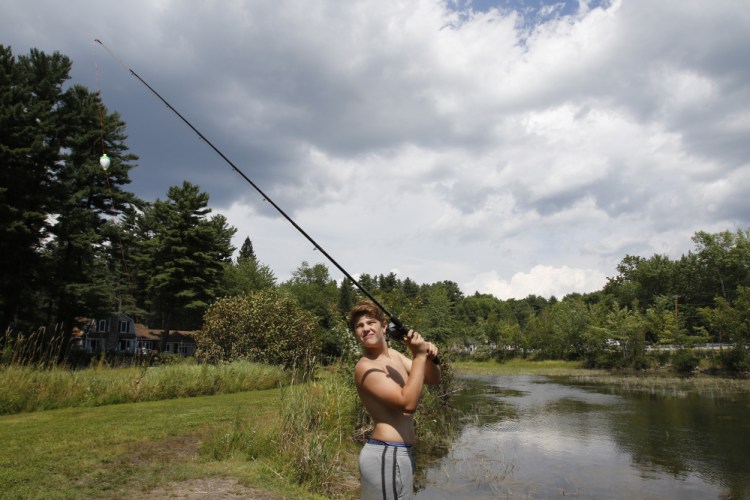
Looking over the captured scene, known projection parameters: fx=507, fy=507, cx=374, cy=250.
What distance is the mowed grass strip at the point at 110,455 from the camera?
231 inches

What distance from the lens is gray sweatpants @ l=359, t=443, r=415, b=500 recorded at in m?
3.04

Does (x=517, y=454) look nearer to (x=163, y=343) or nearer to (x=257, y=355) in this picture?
(x=257, y=355)

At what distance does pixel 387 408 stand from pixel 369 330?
→ 509 millimetres

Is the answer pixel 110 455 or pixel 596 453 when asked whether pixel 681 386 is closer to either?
pixel 596 453

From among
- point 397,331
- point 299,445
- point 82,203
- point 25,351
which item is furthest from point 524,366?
point 397,331

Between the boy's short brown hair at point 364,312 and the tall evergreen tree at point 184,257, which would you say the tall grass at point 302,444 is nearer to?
the boy's short brown hair at point 364,312

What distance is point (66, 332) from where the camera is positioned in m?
29.5

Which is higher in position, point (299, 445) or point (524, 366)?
point (299, 445)

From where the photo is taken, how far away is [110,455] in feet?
23.5

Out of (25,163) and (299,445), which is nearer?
(299,445)

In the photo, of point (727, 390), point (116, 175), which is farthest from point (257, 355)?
point (727, 390)

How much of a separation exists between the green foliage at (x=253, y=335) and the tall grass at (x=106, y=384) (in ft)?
17.6

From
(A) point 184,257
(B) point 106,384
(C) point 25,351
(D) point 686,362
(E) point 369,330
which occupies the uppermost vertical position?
(A) point 184,257

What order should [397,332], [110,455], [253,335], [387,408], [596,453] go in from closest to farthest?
[387,408] < [397,332] < [110,455] < [596,453] < [253,335]
